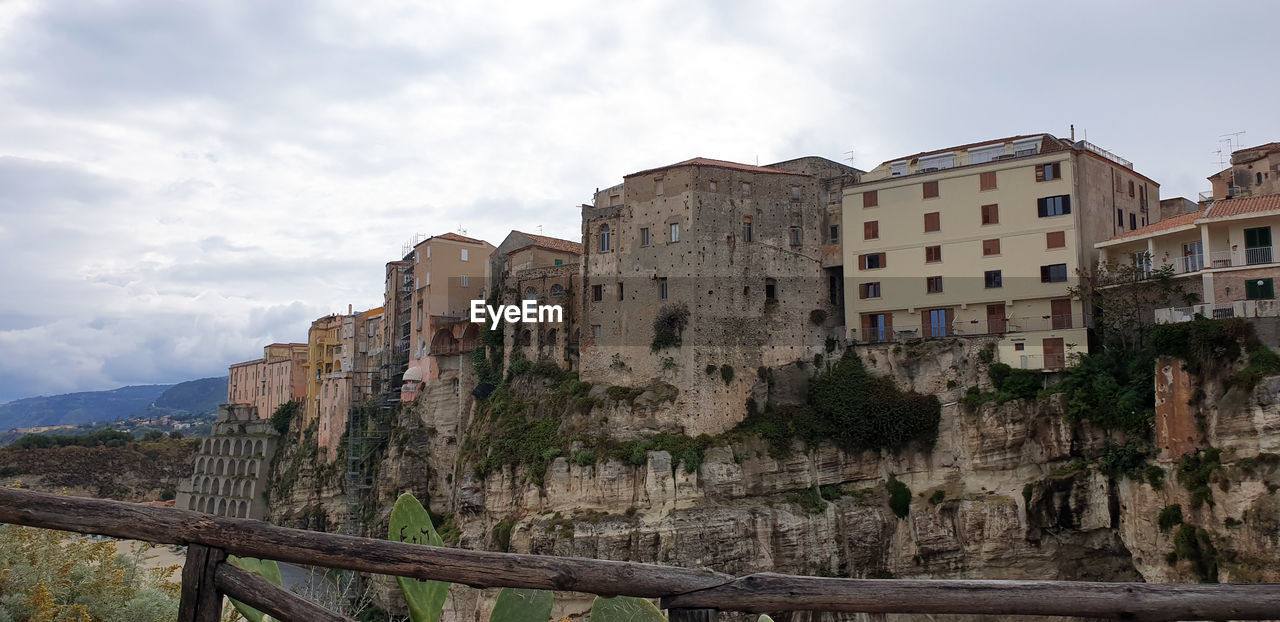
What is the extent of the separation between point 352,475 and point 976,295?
40670 mm

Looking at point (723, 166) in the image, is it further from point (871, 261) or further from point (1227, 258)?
point (1227, 258)

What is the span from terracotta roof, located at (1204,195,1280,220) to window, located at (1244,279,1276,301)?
2637 mm

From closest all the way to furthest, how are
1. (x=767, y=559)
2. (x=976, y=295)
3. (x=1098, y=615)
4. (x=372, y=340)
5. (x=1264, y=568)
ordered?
(x=1098, y=615) < (x=1264, y=568) < (x=767, y=559) < (x=976, y=295) < (x=372, y=340)

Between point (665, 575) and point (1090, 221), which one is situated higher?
point (1090, 221)

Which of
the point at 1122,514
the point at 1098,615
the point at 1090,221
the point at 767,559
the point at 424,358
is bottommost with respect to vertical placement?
the point at 767,559

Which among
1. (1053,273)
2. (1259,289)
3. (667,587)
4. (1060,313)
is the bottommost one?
(667,587)

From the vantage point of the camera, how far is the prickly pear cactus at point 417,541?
17.2ft

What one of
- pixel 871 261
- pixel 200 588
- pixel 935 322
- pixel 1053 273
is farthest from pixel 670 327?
pixel 200 588

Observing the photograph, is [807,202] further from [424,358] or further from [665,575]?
[665,575]

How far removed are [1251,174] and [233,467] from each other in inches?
→ 3121

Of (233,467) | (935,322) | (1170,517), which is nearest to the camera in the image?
(1170,517)

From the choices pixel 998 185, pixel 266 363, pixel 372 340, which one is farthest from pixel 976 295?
pixel 266 363

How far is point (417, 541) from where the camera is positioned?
18.8 feet

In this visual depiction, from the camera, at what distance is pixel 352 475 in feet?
198
